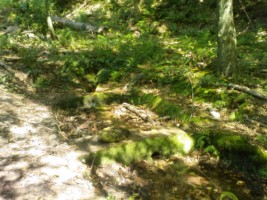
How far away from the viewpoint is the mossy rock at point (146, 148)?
5.86 m

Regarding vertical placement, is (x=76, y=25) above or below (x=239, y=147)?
above

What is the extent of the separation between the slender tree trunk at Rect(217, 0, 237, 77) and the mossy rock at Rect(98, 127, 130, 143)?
368cm

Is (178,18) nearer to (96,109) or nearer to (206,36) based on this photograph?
(206,36)

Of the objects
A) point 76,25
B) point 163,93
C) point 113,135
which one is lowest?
point 113,135

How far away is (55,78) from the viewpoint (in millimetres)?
10953

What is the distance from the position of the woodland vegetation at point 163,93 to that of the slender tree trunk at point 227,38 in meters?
0.03

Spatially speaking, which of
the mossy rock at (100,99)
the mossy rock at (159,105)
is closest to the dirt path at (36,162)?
the mossy rock at (100,99)

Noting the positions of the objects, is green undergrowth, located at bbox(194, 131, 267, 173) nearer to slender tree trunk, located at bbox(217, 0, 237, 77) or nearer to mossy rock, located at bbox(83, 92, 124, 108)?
slender tree trunk, located at bbox(217, 0, 237, 77)

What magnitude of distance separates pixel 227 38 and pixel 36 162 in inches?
234

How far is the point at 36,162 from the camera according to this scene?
5625 millimetres

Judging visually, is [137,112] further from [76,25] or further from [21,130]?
[76,25]

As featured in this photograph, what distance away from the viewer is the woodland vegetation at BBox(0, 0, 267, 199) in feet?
19.0

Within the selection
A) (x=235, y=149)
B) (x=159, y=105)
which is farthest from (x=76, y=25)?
(x=235, y=149)

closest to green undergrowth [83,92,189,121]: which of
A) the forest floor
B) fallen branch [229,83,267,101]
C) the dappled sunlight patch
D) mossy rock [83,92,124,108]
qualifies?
mossy rock [83,92,124,108]
